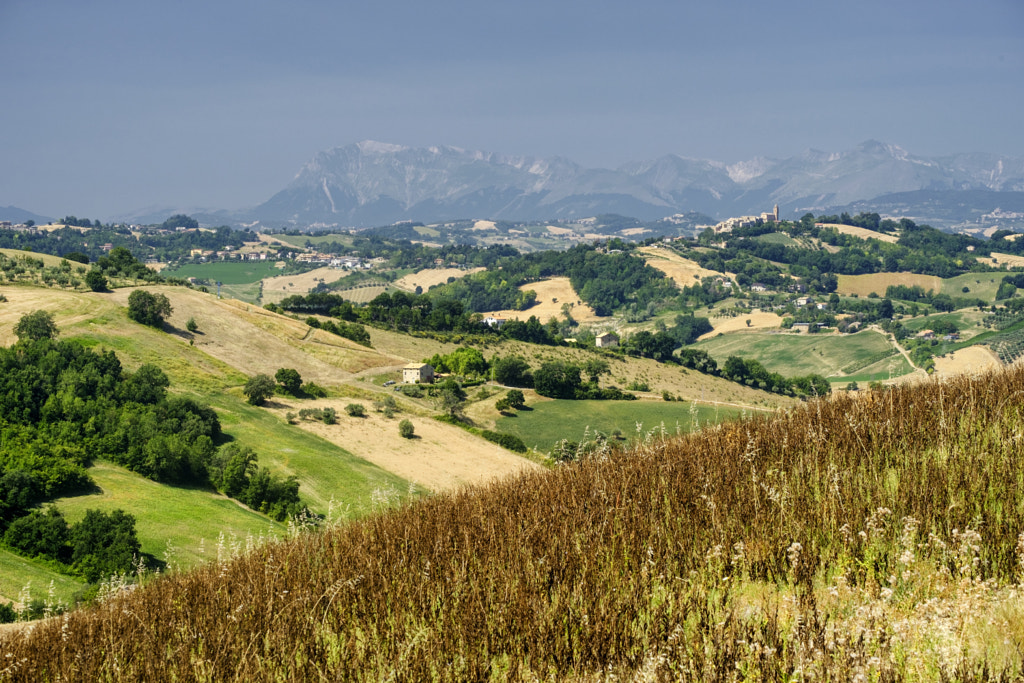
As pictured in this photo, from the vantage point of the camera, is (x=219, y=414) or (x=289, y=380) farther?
(x=289, y=380)

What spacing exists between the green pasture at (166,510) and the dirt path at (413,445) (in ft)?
45.4

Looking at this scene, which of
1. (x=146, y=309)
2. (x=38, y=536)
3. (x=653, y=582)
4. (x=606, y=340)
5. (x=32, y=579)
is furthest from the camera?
(x=606, y=340)

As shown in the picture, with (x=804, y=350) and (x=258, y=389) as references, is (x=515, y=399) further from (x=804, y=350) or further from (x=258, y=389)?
(x=804, y=350)

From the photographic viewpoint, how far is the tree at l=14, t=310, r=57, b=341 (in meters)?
64.1

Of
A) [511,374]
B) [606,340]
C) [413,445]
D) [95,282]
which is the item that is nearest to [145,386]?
[413,445]

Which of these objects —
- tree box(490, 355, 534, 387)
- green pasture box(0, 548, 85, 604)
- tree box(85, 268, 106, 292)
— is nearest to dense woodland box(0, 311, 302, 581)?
green pasture box(0, 548, 85, 604)

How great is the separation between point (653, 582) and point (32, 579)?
31.0 meters

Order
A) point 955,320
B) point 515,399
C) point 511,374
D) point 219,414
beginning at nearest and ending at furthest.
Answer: point 219,414 → point 515,399 → point 511,374 → point 955,320

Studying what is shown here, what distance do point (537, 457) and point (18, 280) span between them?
9517 cm

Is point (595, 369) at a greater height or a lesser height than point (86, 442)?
lesser

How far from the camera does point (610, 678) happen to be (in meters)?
3.95

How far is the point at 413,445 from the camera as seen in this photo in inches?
2512

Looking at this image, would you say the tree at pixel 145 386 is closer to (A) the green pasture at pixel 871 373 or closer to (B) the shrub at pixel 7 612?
(B) the shrub at pixel 7 612

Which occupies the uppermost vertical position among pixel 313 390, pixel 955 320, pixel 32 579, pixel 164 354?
pixel 164 354
